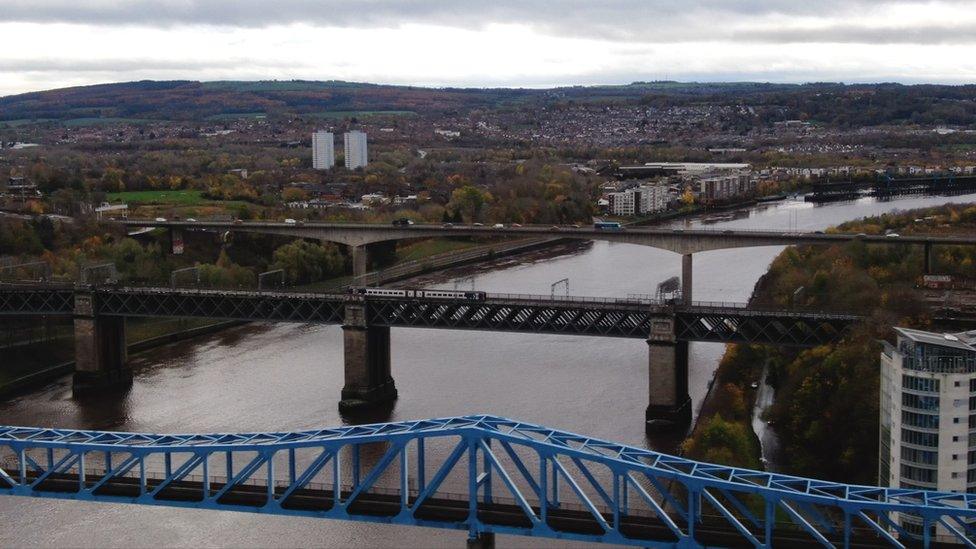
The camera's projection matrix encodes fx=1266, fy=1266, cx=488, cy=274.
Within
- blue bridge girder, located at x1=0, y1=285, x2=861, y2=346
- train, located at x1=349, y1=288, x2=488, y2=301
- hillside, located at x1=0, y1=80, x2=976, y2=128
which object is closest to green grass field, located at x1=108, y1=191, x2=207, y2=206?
blue bridge girder, located at x1=0, y1=285, x2=861, y2=346

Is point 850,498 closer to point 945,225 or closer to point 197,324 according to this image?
point 197,324

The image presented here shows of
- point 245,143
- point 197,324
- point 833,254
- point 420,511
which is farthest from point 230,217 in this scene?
point 245,143

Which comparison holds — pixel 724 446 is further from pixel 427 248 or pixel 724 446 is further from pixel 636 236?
pixel 427 248

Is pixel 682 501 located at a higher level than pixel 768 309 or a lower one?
lower

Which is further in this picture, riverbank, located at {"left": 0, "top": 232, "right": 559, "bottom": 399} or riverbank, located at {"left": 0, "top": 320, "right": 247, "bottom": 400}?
riverbank, located at {"left": 0, "top": 232, "right": 559, "bottom": 399}

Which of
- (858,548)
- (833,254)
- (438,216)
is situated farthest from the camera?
(438,216)

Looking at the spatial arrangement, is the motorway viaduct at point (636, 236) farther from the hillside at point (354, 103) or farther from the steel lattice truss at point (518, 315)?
the hillside at point (354, 103)

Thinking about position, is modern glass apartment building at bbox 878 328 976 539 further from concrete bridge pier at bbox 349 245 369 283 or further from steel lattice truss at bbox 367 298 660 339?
concrete bridge pier at bbox 349 245 369 283
